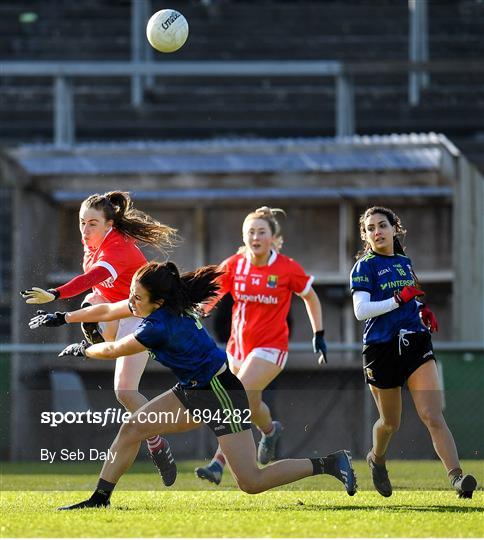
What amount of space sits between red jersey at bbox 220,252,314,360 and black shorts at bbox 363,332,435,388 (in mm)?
1688

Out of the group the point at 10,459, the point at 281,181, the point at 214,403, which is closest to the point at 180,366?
the point at 214,403

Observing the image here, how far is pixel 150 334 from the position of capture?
7.71m

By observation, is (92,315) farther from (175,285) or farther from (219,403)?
(219,403)

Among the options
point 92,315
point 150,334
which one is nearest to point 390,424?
point 150,334

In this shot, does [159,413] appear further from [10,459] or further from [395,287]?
[10,459]

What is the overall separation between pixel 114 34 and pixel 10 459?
A: 33.4 ft

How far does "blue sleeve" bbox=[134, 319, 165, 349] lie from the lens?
25.3ft

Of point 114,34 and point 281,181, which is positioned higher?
point 114,34

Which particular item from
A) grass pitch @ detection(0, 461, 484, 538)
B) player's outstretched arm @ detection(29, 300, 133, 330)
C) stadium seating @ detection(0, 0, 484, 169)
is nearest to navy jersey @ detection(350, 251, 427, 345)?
grass pitch @ detection(0, 461, 484, 538)

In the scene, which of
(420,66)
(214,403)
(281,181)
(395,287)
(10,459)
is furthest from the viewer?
(420,66)

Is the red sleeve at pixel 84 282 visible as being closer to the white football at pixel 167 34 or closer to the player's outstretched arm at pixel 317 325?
the player's outstretched arm at pixel 317 325

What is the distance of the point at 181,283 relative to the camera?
7926 mm

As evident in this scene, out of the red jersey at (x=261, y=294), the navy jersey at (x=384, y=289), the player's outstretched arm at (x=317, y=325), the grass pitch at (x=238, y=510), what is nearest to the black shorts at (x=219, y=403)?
the grass pitch at (x=238, y=510)

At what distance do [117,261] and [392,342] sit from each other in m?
1.99
